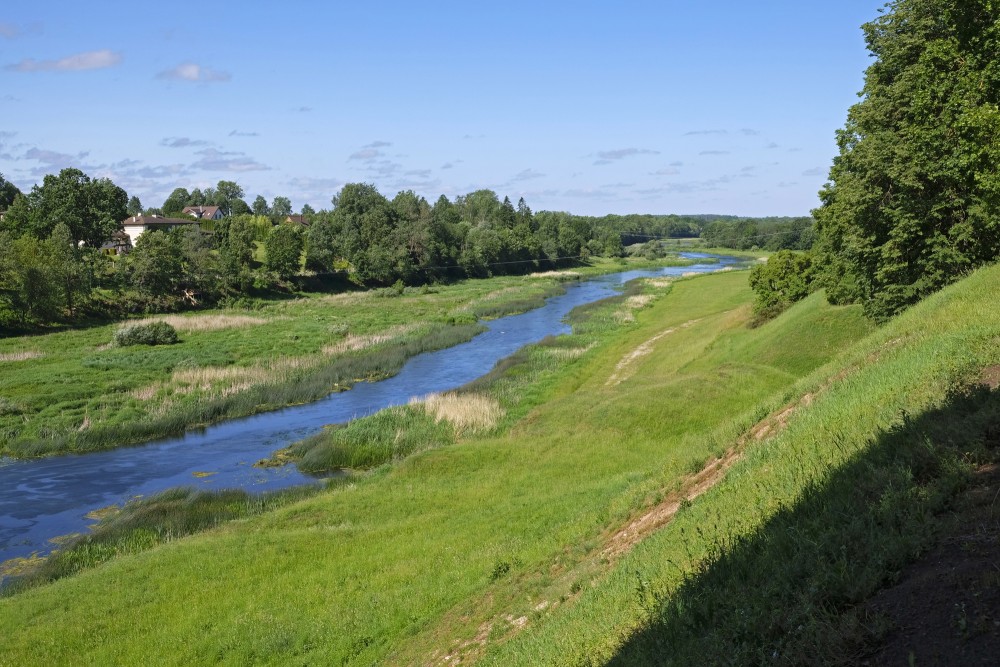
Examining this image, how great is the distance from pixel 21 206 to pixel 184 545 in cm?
9991

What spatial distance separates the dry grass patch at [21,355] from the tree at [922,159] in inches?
2156

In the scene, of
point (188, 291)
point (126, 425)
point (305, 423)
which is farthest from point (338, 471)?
point (188, 291)

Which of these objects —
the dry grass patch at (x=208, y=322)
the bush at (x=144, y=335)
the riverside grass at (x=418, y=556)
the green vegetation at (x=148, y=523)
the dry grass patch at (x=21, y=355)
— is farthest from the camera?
the dry grass patch at (x=208, y=322)

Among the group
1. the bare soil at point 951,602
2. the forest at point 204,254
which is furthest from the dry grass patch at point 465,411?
the forest at point 204,254

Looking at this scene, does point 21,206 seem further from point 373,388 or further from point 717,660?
point 717,660

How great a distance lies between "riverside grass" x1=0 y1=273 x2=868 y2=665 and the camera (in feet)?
50.9

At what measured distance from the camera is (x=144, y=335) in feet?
206

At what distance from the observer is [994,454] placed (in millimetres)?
9203

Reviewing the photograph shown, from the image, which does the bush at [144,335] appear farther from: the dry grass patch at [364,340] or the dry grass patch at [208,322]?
the dry grass patch at [364,340]

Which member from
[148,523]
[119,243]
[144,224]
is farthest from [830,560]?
[144,224]

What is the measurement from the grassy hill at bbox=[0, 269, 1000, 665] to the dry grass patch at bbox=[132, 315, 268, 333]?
47.9 metres

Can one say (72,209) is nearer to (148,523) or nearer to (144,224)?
(144,224)

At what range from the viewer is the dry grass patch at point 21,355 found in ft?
179

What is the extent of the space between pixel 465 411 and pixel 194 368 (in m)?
24.6
